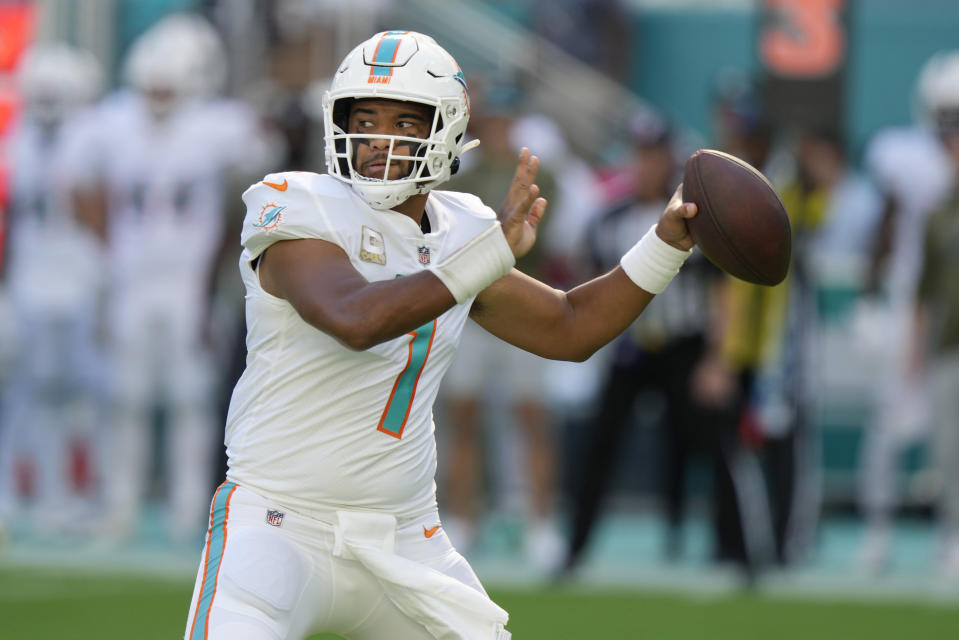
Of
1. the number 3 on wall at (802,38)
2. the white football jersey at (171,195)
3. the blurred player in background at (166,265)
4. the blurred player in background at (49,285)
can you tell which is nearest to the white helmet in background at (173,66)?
the blurred player in background at (166,265)

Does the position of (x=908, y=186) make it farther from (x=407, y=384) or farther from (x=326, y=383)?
(x=326, y=383)

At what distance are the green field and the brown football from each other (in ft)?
7.79

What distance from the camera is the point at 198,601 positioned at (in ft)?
11.6

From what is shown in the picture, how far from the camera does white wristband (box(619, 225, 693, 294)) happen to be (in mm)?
4004

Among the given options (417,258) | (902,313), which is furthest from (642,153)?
(417,258)

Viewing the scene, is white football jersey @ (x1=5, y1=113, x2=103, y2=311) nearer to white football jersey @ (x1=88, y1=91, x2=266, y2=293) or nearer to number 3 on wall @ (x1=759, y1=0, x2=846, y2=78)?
white football jersey @ (x1=88, y1=91, x2=266, y2=293)

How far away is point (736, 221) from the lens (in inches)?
156

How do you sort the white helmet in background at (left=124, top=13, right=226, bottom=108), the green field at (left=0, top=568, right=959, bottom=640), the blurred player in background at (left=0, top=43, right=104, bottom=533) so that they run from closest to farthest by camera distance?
the green field at (left=0, top=568, right=959, bottom=640) < the white helmet in background at (left=124, top=13, right=226, bottom=108) < the blurred player in background at (left=0, top=43, right=104, bottom=533)

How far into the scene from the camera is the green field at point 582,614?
20.3 ft

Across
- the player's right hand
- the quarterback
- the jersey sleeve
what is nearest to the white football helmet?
the quarterback

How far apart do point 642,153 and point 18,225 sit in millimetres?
3393

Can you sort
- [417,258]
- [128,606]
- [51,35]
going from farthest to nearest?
1. [51,35]
2. [128,606]
3. [417,258]

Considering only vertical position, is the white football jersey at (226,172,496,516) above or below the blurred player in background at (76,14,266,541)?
above

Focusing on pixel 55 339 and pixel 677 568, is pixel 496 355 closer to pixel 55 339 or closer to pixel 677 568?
pixel 677 568
